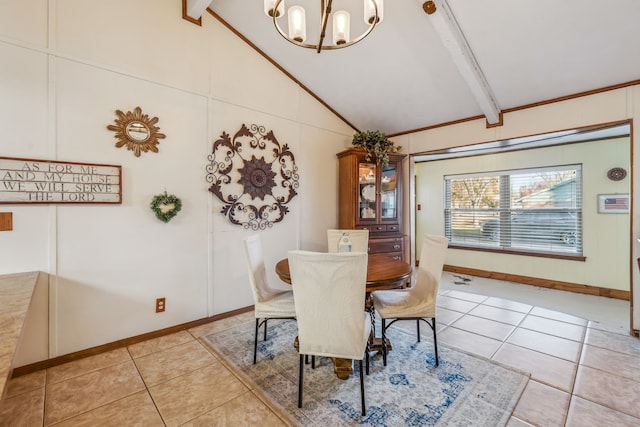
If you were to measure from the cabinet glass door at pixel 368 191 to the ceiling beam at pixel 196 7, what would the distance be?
2.34 metres

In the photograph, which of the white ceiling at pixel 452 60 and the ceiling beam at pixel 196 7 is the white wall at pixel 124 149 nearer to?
the ceiling beam at pixel 196 7

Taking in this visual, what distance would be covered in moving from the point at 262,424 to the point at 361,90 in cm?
340

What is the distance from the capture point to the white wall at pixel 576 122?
257cm

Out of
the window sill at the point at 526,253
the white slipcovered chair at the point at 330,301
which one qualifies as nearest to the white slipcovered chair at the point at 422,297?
the white slipcovered chair at the point at 330,301

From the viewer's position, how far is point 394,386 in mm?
1896

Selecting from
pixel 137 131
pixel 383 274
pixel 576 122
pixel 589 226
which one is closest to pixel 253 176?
pixel 137 131

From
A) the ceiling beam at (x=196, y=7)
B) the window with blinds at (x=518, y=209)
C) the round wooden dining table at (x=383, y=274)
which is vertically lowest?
the round wooden dining table at (x=383, y=274)

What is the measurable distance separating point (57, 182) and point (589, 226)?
601 cm

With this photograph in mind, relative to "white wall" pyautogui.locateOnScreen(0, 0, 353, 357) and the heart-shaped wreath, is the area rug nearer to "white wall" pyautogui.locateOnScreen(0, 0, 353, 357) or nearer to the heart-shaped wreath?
"white wall" pyautogui.locateOnScreen(0, 0, 353, 357)

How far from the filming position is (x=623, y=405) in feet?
5.63

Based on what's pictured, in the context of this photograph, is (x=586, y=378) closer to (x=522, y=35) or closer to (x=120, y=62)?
(x=522, y=35)

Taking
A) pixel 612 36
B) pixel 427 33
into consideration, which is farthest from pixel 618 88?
pixel 427 33

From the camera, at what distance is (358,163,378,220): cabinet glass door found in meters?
3.76

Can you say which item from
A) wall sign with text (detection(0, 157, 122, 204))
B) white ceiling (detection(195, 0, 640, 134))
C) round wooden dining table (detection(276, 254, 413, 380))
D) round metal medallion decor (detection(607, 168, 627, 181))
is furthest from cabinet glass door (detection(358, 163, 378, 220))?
round metal medallion decor (detection(607, 168, 627, 181))
